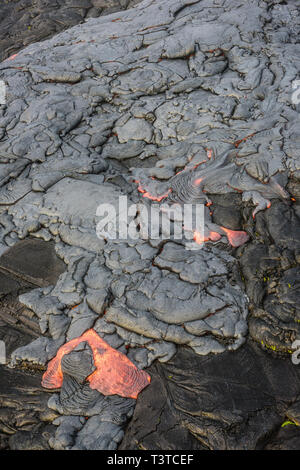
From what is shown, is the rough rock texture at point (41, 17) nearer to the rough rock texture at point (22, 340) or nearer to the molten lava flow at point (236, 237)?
the rough rock texture at point (22, 340)

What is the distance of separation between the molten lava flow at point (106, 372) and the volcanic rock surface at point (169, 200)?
2.1 inches

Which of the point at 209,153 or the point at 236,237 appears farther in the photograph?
the point at 209,153

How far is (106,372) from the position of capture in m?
2.74

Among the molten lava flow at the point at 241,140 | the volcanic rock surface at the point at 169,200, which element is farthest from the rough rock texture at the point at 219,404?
the molten lava flow at the point at 241,140

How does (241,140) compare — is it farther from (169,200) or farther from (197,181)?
(169,200)

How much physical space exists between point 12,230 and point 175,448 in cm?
246

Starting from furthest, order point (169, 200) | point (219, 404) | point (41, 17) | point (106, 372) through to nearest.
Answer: point (41, 17)
point (169, 200)
point (106, 372)
point (219, 404)

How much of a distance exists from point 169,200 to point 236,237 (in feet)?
2.54

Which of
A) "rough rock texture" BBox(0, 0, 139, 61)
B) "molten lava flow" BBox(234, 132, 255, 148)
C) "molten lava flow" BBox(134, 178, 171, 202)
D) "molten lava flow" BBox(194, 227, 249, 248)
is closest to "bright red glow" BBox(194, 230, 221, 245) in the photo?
"molten lava flow" BBox(194, 227, 249, 248)

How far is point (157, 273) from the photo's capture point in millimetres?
3146

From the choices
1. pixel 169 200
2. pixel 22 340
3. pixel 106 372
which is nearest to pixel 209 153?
pixel 169 200

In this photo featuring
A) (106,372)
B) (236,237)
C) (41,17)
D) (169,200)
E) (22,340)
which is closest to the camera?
(106,372)

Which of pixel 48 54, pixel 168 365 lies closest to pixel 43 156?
pixel 48 54
